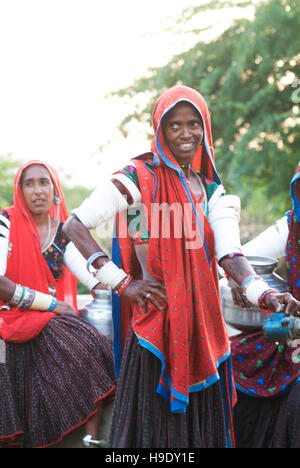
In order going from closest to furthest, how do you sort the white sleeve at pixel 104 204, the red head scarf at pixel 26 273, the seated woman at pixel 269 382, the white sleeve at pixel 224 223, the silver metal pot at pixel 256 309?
the white sleeve at pixel 104 204 → the white sleeve at pixel 224 223 → the seated woman at pixel 269 382 → the silver metal pot at pixel 256 309 → the red head scarf at pixel 26 273

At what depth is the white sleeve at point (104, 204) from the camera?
235 centimetres

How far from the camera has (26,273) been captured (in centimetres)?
374

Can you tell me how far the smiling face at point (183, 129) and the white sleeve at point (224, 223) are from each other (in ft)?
0.88

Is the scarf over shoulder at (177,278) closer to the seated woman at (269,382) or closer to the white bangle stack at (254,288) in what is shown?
the white bangle stack at (254,288)

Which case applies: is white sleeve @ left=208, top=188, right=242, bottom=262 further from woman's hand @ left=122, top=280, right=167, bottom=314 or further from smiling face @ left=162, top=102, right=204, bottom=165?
woman's hand @ left=122, top=280, right=167, bottom=314

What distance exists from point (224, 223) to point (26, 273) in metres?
1.74

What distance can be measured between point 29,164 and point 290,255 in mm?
1958

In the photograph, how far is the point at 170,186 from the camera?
2430mm

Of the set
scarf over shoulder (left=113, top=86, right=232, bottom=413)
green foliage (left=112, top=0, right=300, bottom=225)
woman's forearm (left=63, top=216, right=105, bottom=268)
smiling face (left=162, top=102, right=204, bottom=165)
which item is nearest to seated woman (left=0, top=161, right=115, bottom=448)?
scarf over shoulder (left=113, top=86, right=232, bottom=413)

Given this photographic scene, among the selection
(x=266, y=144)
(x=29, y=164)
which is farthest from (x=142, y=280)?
(x=266, y=144)

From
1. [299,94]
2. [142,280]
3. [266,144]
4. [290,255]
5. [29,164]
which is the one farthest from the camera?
[266,144]

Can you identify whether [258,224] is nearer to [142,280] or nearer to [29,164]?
[29,164]

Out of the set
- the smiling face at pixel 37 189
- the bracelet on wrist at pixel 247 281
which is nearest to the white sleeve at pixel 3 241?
the smiling face at pixel 37 189

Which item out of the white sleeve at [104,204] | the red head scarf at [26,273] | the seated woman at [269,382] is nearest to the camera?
the white sleeve at [104,204]
